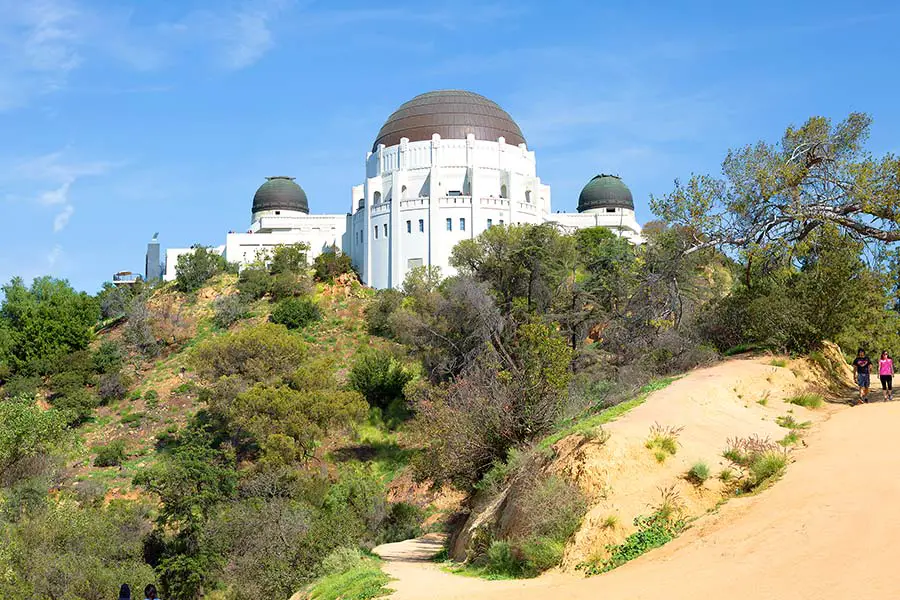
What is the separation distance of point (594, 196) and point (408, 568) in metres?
49.8

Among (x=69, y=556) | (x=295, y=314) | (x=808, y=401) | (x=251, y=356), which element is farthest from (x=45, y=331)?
(x=808, y=401)

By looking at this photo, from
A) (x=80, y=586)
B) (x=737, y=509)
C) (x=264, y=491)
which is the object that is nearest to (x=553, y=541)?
(x=737, y=509)

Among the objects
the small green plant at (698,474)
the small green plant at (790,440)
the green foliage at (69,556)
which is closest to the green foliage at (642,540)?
the small green plant at (698,474)

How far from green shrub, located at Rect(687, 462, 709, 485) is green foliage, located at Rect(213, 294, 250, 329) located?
1621 inches

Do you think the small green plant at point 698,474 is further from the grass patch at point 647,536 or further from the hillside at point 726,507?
the grass patch at point 647,536

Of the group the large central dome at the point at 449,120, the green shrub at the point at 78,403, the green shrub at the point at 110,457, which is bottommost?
the green shrub at the point at 110,457

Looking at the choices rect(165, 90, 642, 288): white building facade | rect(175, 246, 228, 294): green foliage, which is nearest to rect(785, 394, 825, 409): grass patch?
rect(165, 90, 642, 288): white building facade

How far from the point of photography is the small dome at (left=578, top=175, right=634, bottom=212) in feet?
208

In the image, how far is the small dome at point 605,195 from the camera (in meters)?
63.3

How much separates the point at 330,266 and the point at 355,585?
42.1 metres

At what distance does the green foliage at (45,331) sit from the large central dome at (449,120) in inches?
814

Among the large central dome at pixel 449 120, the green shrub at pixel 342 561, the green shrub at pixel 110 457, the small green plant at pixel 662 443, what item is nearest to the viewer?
the small green plant at pixel 662 443

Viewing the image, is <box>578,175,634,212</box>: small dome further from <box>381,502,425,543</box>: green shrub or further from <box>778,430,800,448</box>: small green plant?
<box>778,430,800,448</box>: small green plant

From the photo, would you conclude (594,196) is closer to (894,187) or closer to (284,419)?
(284,419)
